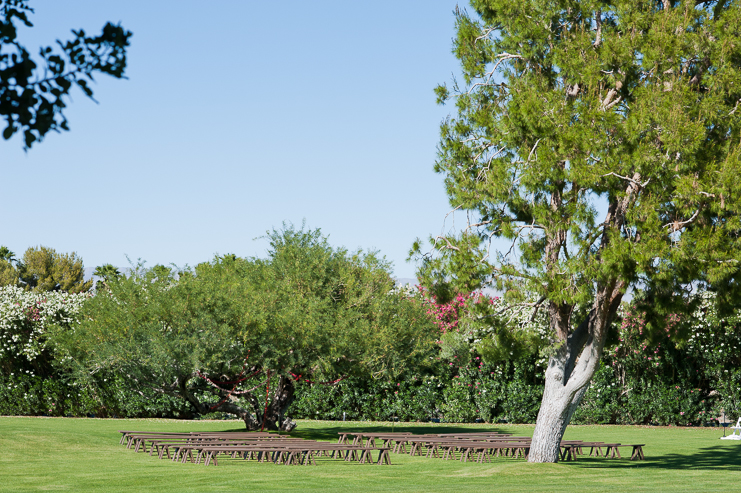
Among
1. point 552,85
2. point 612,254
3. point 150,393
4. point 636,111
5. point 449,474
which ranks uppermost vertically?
point 552,85

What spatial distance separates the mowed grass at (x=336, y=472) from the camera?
1294 cm

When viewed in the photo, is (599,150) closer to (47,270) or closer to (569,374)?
(569,374)

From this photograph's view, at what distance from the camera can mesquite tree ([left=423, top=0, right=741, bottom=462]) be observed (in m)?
13.0

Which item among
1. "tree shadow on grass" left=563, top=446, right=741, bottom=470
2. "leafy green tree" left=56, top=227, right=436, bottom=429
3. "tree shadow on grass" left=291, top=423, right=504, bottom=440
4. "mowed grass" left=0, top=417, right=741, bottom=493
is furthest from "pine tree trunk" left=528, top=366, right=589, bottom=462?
"tree shadow on grass" left=291, top=423, right=504, bottom=440

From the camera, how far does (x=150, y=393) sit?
27.5m

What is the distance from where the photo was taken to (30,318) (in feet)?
93.2

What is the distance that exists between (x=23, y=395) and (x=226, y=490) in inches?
785

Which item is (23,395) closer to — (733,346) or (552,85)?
(552,85)

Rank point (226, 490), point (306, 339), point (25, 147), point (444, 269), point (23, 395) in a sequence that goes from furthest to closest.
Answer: point (23, 395)
point (306, 339)
point (444, 269)
point (226, 490)
point (25, 147)

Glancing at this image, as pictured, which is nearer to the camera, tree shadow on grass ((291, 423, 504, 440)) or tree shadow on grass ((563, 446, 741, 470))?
tree shadow on grass ((563, 446, 741, 470))

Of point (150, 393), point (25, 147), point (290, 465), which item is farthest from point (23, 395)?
point (25, 147)

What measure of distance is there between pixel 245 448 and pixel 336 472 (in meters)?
1.99

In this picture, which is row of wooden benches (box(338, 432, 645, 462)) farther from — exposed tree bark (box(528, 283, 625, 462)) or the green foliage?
the green foliage

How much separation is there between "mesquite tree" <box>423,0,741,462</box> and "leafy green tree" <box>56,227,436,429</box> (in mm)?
6221
